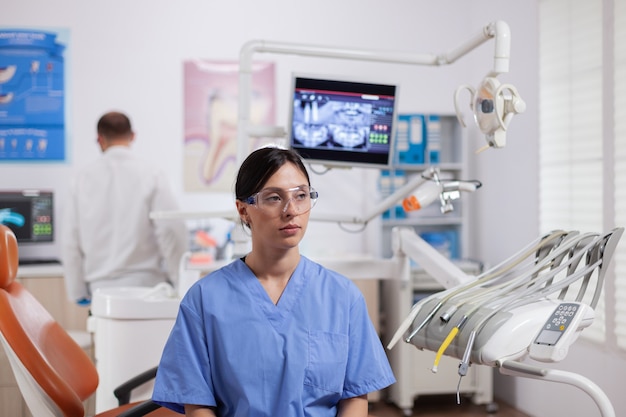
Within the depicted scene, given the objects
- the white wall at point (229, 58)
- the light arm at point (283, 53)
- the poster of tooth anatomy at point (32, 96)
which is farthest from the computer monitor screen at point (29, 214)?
the light arm at point (283, 53)

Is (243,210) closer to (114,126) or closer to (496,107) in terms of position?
(496,107)

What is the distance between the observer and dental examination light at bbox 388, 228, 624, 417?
5.40 ft

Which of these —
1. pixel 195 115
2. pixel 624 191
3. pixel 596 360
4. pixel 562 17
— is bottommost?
pixel 596 360

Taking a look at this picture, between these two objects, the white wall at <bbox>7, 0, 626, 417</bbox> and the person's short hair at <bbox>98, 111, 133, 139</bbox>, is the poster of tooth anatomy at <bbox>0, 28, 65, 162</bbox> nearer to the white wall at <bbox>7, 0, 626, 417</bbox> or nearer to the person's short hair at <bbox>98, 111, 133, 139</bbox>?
the white wall at <bbox>7, 0, 626, 417</bbox>

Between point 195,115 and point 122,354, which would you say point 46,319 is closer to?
point 122,354

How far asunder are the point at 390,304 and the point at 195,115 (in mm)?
1521

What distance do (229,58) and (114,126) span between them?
1.28 m

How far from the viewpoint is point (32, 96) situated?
4.32 m

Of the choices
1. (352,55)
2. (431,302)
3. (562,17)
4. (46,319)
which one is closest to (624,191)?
(562,17)

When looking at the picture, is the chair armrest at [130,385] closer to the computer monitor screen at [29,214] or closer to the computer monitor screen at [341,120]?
the computer monitor screen at [341,120]

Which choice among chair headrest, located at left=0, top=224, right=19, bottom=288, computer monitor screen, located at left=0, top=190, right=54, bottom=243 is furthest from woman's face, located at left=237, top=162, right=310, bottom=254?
computer monitor screen, located at left=0, top=190, right=54, bottom=243

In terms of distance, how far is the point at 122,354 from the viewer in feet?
8.49

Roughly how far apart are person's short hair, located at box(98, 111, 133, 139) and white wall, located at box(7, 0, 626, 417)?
1.06 metres

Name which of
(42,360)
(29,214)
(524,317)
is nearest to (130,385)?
(42,360)
